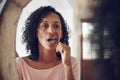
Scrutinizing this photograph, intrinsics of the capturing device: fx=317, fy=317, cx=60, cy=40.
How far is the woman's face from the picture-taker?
1.68 m

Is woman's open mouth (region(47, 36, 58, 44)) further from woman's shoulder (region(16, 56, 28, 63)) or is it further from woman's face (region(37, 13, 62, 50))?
woman's shoulder (region(16, 56, 28, 63))

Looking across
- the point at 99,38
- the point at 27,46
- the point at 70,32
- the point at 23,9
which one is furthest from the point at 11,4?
the point at 99,38

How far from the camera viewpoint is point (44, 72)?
1693mm

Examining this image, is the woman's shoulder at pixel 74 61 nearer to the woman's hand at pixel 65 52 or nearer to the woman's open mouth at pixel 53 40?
the woman's hand at pixel 65 52

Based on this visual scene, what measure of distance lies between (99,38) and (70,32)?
158 mm

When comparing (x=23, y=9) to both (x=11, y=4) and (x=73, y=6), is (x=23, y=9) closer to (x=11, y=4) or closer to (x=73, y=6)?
(x=11, y=4)

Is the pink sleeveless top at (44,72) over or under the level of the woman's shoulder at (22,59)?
under

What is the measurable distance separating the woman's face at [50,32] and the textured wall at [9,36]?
6.3 inches

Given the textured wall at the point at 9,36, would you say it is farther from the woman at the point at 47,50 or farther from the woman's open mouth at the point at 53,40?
the woman's open mouth at the point at 53,40

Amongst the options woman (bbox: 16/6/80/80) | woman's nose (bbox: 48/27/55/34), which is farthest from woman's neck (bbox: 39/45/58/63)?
woman's nose (bbox: 48/27/55/34)

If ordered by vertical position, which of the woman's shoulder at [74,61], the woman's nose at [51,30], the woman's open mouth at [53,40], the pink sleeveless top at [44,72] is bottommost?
the pink sleeveless top at [44,72]

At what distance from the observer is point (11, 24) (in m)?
1.77

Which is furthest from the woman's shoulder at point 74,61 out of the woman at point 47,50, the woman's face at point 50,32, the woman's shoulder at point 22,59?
the woman's shoulder at point 22,59

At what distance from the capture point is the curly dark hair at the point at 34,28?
1711 mm
